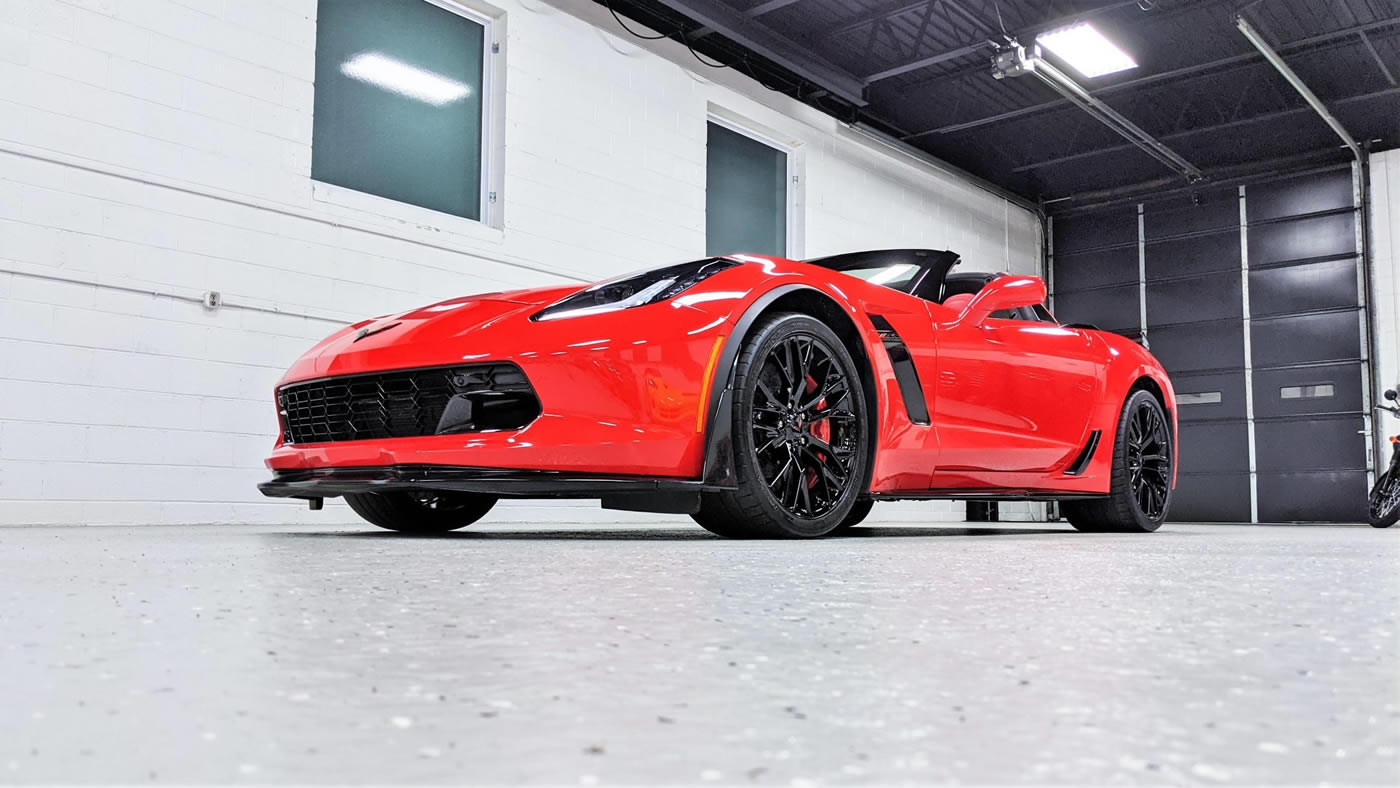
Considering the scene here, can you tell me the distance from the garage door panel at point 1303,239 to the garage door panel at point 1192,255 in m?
0.26

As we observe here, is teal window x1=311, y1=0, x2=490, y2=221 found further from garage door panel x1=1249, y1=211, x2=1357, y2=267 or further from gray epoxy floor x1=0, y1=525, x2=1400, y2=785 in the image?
garage door panel x1=1249, y1=211, x2=1357, y2=267

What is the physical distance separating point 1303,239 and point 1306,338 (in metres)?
1.26

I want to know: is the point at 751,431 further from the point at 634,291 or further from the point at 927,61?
the point at 927,61

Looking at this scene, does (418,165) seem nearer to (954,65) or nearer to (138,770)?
(954,65)

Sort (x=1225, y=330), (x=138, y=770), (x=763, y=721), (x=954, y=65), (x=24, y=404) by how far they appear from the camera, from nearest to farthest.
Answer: (x=138, y=770) → (x=763, y=721) → (x=24, y=404) → (x=954, y=65) → (x=1225, y=330)

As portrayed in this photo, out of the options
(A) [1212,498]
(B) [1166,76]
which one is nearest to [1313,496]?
(A) [1212,498]

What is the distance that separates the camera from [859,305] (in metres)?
3.61

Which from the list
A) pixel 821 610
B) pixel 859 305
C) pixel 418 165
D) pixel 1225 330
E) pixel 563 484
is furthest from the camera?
pixel 1225 330

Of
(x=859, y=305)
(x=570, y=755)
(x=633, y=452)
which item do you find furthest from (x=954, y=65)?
(x=570, y=755)

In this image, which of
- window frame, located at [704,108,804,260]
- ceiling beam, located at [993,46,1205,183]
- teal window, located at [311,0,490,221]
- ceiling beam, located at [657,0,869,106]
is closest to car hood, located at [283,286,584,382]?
teal window, located at [311,0,490,221]

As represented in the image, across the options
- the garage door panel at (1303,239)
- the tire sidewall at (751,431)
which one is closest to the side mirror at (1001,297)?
the tire sidewall at (751,431)

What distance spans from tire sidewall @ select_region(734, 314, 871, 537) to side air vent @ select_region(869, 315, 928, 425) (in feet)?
0.56

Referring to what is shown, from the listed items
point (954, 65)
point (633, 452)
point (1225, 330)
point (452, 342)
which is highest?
point (954, 65)

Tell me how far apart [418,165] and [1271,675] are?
24.0 feet
